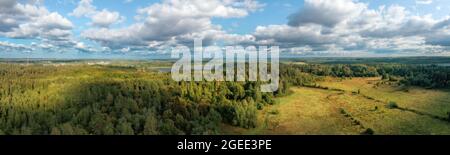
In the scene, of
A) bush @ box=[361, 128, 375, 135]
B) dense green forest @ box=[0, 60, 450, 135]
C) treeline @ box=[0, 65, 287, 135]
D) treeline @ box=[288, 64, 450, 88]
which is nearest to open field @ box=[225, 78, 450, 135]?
bush @ box=[361, 128, 375, 135]

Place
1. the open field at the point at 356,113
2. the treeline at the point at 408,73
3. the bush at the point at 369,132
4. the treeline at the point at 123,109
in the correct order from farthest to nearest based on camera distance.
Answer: the treeline at the point at 408,73 → the open field at the point at 356,113 → the bush at the point at 369,132 → the treeline at the point at 123,109

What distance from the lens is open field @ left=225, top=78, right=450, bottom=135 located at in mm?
61434

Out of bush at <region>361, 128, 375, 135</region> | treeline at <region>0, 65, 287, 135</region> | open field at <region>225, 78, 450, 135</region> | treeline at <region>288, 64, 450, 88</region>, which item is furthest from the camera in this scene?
treeline at <region>288, 64, 450, 88</region>

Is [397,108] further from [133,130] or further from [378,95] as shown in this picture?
[133,130]

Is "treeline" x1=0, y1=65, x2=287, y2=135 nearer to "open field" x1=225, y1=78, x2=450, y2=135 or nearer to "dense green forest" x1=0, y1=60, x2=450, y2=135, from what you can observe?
Answer: "dense green forest" x1=0, y1=60, x2=450, y2=135

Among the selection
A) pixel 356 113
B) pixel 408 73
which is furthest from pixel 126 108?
pixel 408 73

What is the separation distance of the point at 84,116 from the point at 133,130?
12.0m

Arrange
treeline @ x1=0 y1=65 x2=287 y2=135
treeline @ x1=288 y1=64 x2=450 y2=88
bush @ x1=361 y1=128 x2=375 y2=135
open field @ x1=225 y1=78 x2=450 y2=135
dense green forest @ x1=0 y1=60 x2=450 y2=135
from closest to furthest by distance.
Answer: treeline @ x1=0 y1=65 x2=287 y2=135, dense green forest @ x1=0 y1=60 x2=450 y2=135, bush @ x1=361 y1=128 x2=375 y2=135, open field @ x1=225 y1=78 x2=450 y2=135, treeline @ x1=288 y1=64 x2=450 y2=88

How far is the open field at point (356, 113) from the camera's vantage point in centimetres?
6143

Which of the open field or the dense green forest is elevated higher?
the dense green forest

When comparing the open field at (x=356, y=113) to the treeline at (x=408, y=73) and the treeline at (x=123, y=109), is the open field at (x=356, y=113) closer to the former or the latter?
the treeline at (x=123, y=109)

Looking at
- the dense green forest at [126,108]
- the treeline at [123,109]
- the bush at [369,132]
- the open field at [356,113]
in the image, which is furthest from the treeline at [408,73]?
the bush at [369,132]

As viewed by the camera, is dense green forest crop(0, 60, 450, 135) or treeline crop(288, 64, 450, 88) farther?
treeline crop(288, 64, 450, 88)
